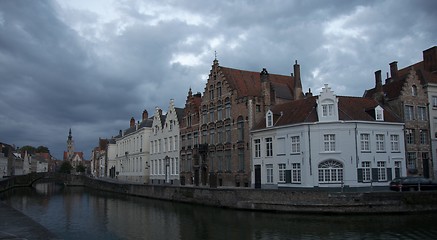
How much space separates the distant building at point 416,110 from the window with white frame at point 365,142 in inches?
190

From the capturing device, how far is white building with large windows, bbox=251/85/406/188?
1172 inches

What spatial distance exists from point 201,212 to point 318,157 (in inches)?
380

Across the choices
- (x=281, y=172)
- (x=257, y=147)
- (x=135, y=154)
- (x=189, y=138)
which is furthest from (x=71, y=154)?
(x=281, y=172)

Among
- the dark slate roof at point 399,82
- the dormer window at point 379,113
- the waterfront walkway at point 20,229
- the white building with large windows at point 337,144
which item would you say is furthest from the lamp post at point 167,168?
the waterfront walkway at point 20,229

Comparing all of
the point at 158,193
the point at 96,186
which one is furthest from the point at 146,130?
the point at 158,193

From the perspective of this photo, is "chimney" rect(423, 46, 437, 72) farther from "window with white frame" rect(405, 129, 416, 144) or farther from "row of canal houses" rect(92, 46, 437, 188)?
"window with white frame" rect(405, 129, 416, 144)

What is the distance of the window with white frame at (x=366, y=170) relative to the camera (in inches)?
1181

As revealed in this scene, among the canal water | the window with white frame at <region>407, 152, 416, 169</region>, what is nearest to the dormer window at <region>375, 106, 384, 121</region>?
the window with white frame at <region>407, 152, 416, 169</region>

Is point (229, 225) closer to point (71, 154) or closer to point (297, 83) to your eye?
point (297, 83)

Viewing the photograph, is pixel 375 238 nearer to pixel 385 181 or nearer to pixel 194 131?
pixel 385 181

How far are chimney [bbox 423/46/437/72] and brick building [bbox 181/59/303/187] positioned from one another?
1250 cm

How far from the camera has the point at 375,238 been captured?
18.2 m

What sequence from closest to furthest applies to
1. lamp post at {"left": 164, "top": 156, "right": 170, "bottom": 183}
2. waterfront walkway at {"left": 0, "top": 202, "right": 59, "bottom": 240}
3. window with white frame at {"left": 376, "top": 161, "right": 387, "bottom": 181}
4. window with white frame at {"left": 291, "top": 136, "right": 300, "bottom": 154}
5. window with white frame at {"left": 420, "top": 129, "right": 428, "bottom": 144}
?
1. waterfront walkway at {"left": 0, "top": 202, "right": 59, "bottom": 240}
2. window with white frame at {"left": 376, "top": 161, "right": 387, "bottom": 181}
3. window with white frame at {"left": 291, "top": 136, "right": 300, "bottom": 154}
4. window with white frame at {"left": 420, "top": 129, "right": 428, "bottom": 144}
5. lamp post at {"left": 164, "top": 156, "right": 170, "bottom": 183}

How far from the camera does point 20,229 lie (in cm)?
1631
